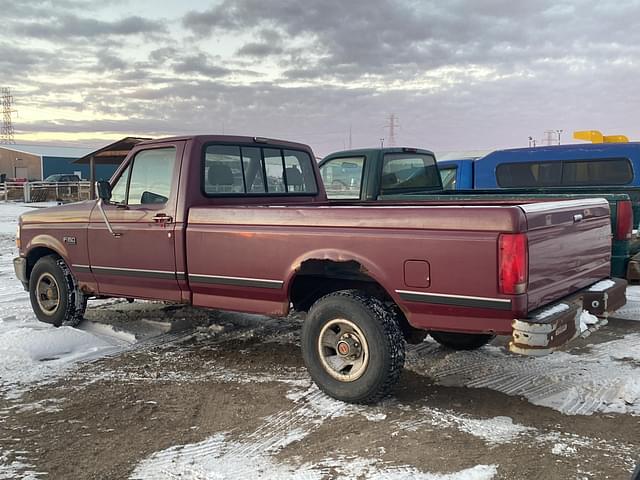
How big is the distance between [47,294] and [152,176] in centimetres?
213

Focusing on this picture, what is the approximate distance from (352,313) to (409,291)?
0.46 meters

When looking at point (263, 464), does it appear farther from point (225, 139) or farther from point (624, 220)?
point (624, 220)

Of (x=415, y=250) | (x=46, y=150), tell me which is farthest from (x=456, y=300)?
(x=46, y=150)

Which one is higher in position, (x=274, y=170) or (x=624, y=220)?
(x=274, y=170)

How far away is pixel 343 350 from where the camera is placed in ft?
14.6

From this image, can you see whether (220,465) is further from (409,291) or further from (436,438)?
(409,291)

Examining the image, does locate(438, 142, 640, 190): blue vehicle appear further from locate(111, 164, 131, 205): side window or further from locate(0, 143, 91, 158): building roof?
locate(0, 143, 91, 158): building roof

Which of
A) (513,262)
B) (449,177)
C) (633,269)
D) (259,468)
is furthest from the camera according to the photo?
(449,177)

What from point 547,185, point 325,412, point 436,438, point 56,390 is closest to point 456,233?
point 436,438

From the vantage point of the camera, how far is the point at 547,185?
10.4 metres

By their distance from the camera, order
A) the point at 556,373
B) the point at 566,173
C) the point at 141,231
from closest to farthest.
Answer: the point at 556,373, the point at 141,231, the point at 566,173

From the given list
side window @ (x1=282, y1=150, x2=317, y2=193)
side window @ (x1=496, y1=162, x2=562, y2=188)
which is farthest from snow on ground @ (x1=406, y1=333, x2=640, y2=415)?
side window @ (x1=496, y1=162, x2=562, y2=188)

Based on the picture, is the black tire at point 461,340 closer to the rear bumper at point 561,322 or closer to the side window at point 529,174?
the rear bumper at point 561,322

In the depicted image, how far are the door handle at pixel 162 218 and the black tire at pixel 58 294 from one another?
5.55ft
